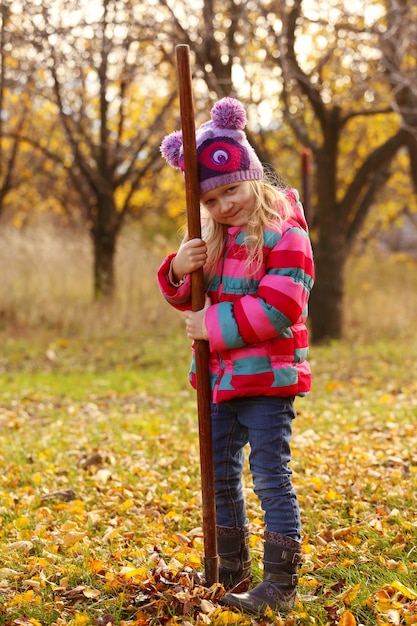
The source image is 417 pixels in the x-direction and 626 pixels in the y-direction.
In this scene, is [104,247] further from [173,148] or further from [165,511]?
[173,148]

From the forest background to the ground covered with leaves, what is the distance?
0.01 m

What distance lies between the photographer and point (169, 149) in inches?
115

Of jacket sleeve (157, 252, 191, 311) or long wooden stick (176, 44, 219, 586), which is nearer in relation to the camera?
long wooden stick (176, 44, 219, 586)

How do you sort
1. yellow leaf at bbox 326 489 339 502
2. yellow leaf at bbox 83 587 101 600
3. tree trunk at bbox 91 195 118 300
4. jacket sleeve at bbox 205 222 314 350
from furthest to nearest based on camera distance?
tree trunk at bbox 91 195 118 300
yellow leaf at bbox 326 489 339 502
yellow leaf at bbox 83 587 101 600
jacket sleeve at bbox 205 222 314 350

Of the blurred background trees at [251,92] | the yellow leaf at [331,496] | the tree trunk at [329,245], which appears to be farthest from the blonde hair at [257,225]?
the tree trunk at [329,245]

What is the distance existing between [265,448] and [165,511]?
1.46m

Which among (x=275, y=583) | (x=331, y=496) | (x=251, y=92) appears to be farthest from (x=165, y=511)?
(x=251, y=92)

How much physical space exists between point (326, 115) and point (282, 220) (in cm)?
876

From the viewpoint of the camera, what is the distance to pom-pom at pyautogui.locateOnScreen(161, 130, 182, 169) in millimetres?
2904

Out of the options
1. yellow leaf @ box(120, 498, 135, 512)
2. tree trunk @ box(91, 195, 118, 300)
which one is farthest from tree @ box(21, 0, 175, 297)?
yellow leaf @ box(120, 498, 135, 512)

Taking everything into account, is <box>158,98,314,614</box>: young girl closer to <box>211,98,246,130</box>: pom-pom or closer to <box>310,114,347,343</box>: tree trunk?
<box>211,98,246,130</box>: pom-pom

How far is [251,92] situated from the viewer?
34.2 ft

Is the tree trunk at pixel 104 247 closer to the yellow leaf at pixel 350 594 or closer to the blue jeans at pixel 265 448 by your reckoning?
the blue jeans at pixel 265 448

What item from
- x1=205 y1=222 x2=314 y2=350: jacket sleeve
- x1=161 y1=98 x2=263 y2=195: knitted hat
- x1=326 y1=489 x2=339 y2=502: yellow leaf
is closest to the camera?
x1=205 y1=222 x2=314 y2=350: jacket sleeve
